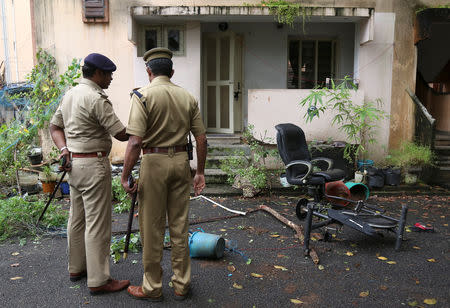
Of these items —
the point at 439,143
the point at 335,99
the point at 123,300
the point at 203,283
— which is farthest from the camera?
the point at 439,143

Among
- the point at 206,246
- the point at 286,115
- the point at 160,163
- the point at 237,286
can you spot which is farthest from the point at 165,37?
the point at 237,286

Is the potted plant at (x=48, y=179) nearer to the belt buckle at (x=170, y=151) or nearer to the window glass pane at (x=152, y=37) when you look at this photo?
the window glass pane at (x=152, y=37)

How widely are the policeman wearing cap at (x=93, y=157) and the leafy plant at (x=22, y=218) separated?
6.99 feet

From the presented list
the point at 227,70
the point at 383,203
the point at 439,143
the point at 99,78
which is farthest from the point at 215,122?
the point at 99,78

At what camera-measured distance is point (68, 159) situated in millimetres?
3555

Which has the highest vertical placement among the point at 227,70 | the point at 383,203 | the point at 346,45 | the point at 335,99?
the point at 346,45

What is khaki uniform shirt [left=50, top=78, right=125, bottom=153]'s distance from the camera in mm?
3355

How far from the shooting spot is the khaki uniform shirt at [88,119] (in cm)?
336

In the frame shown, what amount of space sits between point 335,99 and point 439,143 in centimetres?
324

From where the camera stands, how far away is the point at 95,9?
8344 millimetres

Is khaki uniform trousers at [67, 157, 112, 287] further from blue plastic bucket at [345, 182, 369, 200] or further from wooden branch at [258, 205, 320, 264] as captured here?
blue plastic bucket at [345, 182, 369, 200]

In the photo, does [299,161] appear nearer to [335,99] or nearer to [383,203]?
[383,203]

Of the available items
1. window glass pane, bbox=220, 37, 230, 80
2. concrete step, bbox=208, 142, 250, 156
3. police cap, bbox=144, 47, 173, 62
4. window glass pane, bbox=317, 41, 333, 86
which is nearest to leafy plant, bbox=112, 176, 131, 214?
concrete step, bbox=208, 142, 250, 156

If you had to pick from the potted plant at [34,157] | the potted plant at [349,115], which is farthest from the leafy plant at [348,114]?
the potted plant at [34,157]
